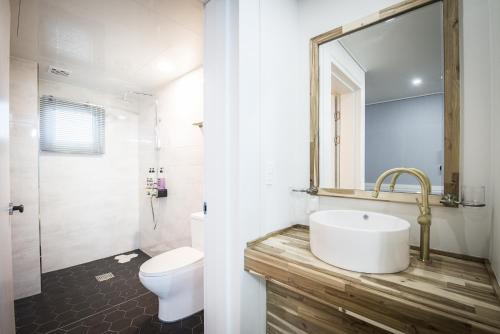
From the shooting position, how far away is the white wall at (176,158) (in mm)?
2234

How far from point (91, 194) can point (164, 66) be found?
183 cm

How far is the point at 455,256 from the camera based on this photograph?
929 mm

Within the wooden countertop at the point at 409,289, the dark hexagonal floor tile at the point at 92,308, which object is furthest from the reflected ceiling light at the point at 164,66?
the dark hexagonal floor tile at the point at 92,308

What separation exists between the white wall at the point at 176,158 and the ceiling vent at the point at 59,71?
0.84 metres

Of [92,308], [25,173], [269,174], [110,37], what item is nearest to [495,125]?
[269,174]

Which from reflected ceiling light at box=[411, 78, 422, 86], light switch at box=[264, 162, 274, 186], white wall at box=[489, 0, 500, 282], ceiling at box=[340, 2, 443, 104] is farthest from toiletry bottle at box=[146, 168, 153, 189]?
white wall at box=[489, 0, 500, 282]

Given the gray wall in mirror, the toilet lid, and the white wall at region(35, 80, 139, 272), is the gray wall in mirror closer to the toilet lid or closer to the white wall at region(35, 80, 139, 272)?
the toilet lid

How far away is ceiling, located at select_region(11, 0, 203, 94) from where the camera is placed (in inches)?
55.5

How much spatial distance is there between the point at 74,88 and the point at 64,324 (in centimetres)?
242

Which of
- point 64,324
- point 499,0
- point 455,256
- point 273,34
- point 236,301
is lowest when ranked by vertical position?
point 64,324

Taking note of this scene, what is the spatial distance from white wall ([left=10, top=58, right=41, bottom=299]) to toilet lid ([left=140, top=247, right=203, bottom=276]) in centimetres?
130

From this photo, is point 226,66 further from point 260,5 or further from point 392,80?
point 392,80

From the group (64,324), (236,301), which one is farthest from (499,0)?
(64,324)

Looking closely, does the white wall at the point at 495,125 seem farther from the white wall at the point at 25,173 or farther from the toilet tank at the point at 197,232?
the white wall at the point at 25,173
